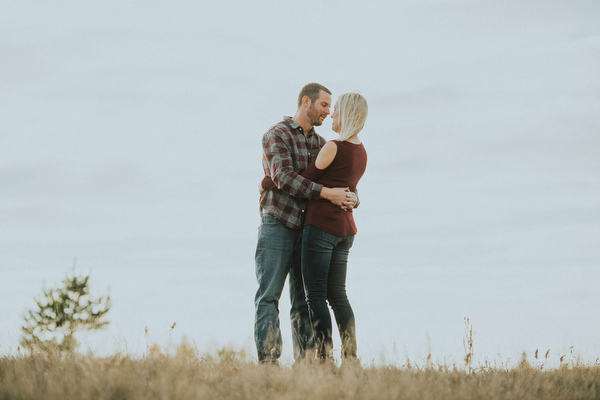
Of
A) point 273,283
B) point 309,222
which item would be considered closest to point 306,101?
point 309,222

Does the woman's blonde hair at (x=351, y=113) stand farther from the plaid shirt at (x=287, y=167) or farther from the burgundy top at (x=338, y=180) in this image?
the plaid shirt at (x=287, y=167)

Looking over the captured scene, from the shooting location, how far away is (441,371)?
6004mm

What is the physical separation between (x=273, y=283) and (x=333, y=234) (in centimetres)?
118

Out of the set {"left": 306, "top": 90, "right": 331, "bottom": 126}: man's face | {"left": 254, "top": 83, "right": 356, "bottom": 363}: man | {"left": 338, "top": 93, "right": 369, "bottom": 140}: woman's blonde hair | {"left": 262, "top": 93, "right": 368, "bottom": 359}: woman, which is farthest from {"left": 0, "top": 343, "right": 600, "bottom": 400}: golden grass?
{"left": 306, "top": 90, "right": 331, "bottom": 126}: man's face

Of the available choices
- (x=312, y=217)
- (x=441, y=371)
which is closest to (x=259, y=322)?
(x=312, y=217)

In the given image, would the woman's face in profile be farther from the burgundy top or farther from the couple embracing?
the burgundy top

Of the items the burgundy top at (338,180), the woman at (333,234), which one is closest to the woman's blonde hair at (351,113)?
the woman at (333,234)

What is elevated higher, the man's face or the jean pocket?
the man's face

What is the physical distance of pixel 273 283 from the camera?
6.46 metres

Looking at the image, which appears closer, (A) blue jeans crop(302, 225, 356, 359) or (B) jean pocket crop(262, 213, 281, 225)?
(A) blue jeans crop(302, 225, 356, 359)

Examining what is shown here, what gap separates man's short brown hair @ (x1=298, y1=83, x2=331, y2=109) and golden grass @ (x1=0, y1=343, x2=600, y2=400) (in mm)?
3142

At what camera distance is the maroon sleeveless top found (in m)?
5.71

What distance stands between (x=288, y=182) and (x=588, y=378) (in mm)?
4266

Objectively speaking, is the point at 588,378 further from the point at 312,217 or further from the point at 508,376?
the point at 312,217
